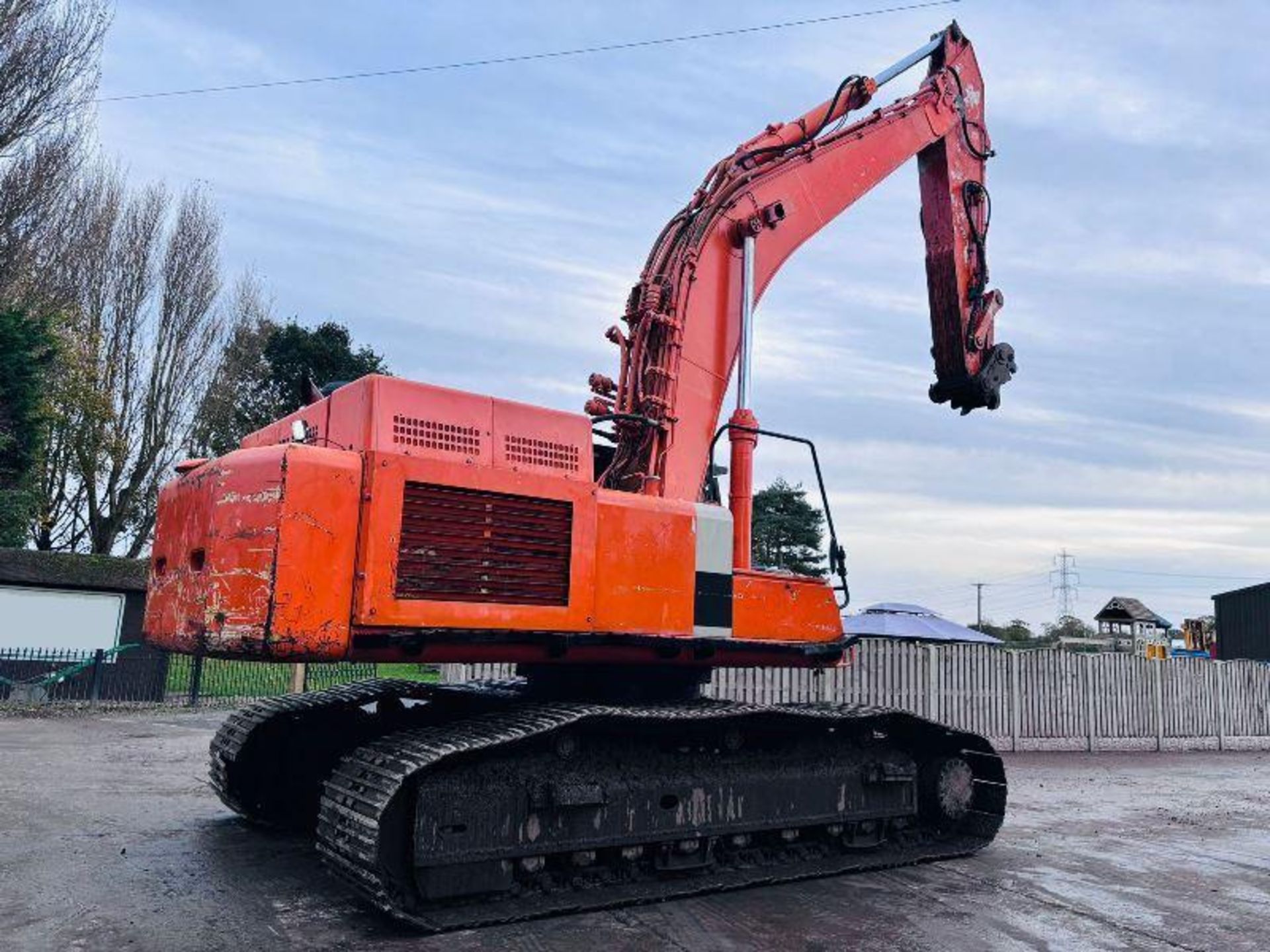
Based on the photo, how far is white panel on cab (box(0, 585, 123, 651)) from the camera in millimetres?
17906

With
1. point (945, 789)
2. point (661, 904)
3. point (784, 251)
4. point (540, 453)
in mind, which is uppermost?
point (784, 251)

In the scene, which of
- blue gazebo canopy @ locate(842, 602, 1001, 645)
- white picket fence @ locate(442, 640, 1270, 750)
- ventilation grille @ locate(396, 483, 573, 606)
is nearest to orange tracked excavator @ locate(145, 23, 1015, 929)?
ventilation grille @ locate(396, 483, 573, 606)

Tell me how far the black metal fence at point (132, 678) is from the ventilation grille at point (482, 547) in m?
10.8

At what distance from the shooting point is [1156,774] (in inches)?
508

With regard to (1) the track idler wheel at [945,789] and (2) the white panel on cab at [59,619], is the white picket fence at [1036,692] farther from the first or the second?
(2) the white panel on cab at [59,619]

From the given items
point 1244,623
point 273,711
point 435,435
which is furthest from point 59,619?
point 1244,623

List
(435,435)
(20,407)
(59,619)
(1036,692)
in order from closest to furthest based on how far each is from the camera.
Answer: (435,435), (1036,692), (59,619), (20,407)

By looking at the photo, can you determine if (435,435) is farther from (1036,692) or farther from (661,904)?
(1036,692)

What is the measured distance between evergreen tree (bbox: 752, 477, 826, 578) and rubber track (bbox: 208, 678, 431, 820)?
92.2 feet

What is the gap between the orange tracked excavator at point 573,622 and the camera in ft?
15.9

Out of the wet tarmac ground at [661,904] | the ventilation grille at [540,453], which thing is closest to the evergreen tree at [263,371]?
the wet tarmac ground at [661,904]

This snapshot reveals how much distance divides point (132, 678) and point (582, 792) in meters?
15.2

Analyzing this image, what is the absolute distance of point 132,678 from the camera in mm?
17891

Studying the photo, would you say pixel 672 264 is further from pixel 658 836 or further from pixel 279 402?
pixel 279 402
